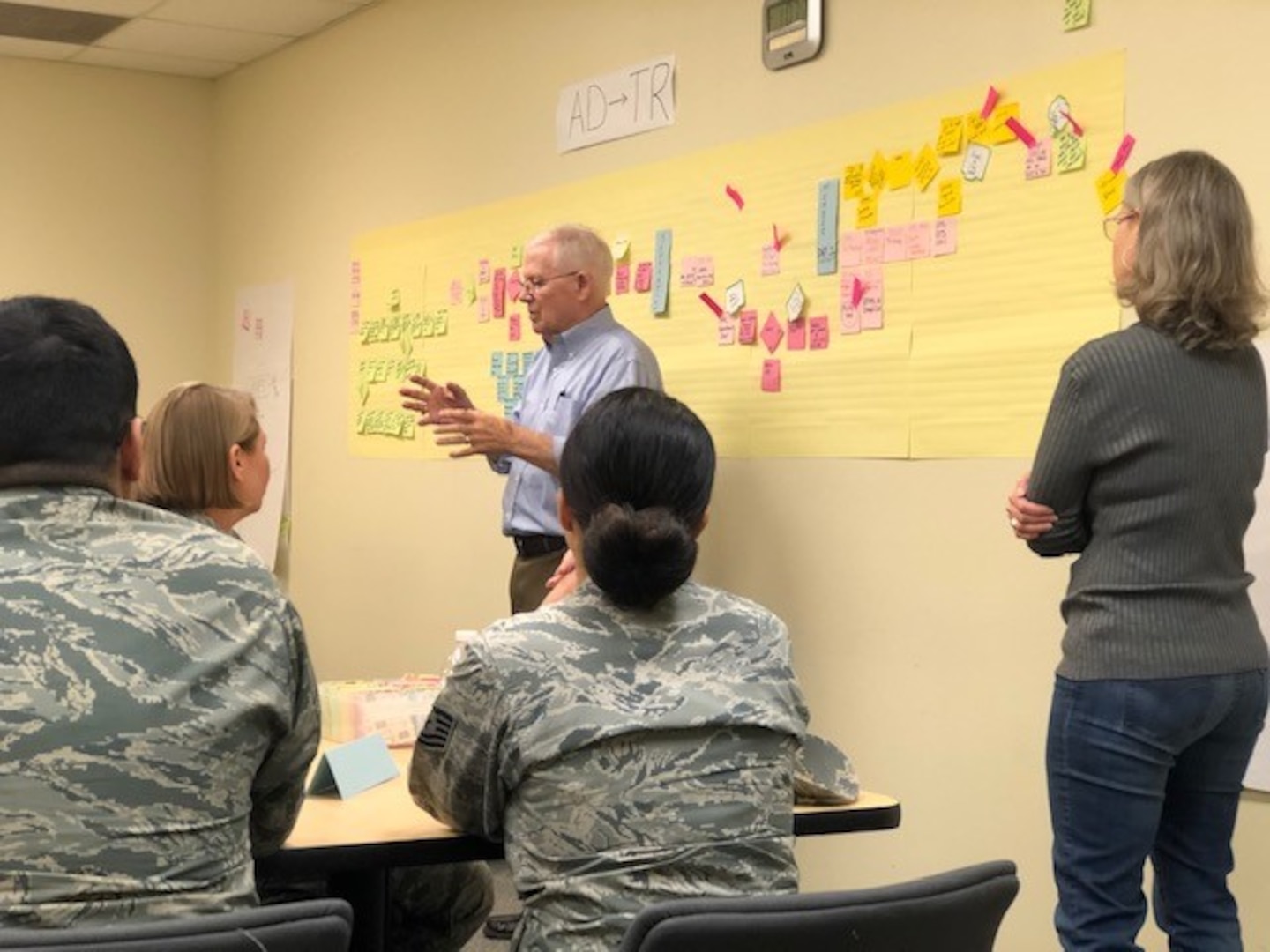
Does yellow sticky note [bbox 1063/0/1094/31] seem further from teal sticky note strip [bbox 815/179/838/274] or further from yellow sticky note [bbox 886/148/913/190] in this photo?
teal sticky note strip [bbox 815/179/838/274]

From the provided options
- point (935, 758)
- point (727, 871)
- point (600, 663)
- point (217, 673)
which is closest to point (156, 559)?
point (217, 673)

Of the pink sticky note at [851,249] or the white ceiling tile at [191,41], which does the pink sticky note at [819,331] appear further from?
the white ceiling tile at [191,41]

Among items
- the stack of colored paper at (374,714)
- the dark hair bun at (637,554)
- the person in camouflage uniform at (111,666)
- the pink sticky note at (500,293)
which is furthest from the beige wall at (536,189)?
the person in camouflage uniform at (111,666)

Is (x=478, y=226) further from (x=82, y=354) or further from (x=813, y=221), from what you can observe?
(x=82, y=354)

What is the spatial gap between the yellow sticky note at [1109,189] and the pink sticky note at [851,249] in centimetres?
62

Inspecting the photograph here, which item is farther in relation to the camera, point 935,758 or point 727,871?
point 935,758

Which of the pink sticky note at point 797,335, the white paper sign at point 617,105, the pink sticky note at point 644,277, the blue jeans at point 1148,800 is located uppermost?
the white paper sign at point 617,105

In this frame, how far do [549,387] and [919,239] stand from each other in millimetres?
1045

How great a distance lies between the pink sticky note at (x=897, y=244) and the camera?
3430mm

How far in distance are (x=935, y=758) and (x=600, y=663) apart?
174cm

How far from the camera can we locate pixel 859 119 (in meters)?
3.54

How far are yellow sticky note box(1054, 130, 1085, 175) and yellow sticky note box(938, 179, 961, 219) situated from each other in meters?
0.25

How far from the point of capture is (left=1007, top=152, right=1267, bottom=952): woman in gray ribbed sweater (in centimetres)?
231

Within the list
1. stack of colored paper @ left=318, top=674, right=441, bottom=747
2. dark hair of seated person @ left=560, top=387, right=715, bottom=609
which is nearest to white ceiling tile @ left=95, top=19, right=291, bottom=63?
stack of colored paper @ left=318, top=674, right=441, bottom=747
